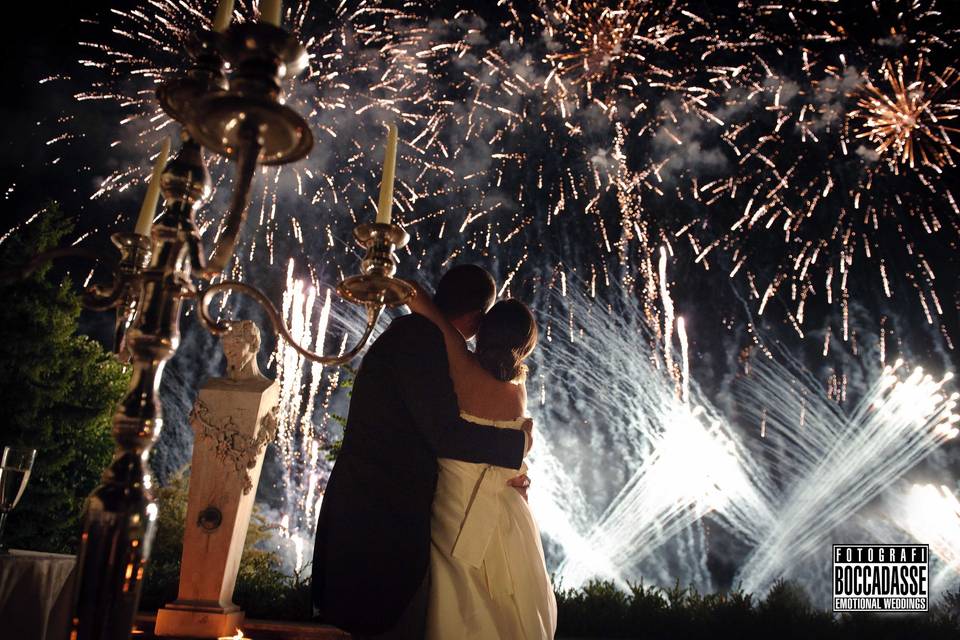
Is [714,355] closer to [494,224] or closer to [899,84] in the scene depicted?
[494,224]

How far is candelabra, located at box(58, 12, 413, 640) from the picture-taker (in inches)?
31.2

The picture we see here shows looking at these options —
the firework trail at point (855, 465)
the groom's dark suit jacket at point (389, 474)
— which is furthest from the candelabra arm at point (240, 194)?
the firework trail at point (855, 465)

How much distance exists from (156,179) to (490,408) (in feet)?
3.46

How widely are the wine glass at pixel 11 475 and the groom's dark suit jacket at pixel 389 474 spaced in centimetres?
133

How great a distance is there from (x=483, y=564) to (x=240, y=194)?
119cm

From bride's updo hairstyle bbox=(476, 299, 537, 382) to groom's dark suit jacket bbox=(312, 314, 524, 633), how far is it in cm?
26

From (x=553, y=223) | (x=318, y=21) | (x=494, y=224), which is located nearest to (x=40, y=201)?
(x=318, y=21)

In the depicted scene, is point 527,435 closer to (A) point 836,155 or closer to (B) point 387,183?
(B) point 387,183

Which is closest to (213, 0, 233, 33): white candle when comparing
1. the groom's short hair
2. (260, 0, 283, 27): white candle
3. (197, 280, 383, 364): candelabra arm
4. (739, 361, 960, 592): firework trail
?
(260, 0, 283, 27): white candle

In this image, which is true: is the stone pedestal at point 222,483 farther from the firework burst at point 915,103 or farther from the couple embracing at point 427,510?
the firework burst at point 915,103

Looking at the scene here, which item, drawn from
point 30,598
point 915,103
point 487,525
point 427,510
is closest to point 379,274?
point 427,510

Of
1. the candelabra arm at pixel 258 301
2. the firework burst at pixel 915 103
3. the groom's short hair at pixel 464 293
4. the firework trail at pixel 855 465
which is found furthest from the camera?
the firework trail at pixel 855 465

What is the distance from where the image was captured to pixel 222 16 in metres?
1.04

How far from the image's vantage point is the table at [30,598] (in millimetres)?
2215
